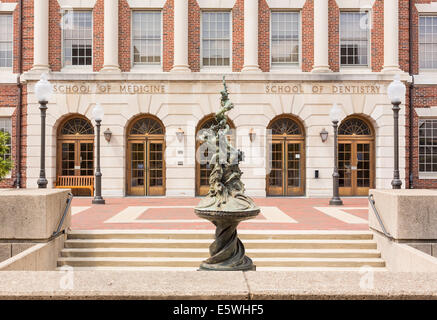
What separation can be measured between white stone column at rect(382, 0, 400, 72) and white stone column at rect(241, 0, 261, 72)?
6373mm

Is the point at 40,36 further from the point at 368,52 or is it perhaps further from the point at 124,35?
the point at 368,52

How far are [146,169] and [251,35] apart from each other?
8.32 metres

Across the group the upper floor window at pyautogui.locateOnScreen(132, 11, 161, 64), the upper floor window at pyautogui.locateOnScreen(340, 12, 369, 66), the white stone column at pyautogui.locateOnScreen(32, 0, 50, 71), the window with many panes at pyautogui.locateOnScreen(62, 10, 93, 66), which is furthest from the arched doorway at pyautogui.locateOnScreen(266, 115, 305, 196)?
the white stone column at pyautogui.locateOnScreen(32, 0, 50, 71)

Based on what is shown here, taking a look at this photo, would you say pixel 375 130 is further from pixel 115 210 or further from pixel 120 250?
pixel 120 250

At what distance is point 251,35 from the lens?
1911 centimetres

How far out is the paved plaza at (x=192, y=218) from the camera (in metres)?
9.98

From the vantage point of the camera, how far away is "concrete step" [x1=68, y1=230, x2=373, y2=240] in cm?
887

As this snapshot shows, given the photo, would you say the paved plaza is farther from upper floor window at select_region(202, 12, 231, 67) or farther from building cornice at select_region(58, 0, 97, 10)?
building cornice at select_region(58, 0, 97, 10)

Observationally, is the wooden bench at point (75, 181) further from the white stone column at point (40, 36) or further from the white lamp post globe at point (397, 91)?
the white lamp post globe at point (397, 91)

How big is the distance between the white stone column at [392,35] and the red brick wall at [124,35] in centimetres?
1261

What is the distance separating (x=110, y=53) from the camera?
19.1 meters

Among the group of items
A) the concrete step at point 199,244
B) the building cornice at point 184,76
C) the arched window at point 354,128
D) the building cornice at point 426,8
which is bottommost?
the concrete step at point 199,244

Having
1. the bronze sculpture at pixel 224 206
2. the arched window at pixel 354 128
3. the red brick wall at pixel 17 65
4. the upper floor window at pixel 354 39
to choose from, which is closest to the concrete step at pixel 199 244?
the bronze sculpture at pixel 224 206
